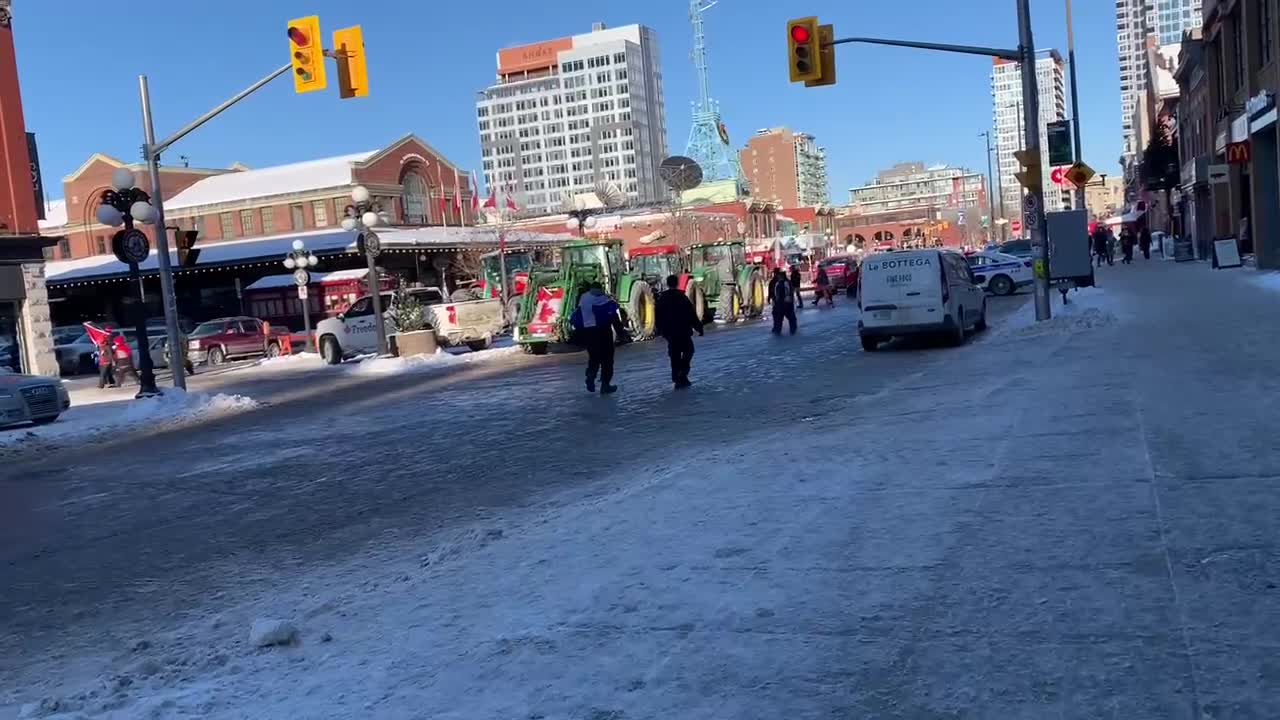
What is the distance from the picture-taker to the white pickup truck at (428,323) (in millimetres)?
28344

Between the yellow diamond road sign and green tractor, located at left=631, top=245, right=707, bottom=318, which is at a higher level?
the yellow diamond road sign

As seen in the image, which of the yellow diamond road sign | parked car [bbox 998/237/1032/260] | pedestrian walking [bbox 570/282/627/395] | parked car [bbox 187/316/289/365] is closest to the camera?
pedestrian walking [bbox 570/282/627/395]

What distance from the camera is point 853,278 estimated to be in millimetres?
42500

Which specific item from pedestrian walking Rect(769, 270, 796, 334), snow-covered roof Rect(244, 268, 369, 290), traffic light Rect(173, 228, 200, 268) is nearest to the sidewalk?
traffic light Rect(173, 228, 200, 268)

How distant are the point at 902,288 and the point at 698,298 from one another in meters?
12.7

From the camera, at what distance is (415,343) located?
89.1 ft

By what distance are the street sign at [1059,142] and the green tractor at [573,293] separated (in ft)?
30.9

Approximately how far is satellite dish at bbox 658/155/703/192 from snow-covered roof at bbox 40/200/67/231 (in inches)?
1456

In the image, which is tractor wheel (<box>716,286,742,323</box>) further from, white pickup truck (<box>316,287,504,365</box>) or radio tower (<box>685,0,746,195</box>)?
radio tower (<box>685,0,746,195</box>)

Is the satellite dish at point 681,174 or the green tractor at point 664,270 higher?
the satellite dish at point 681,174

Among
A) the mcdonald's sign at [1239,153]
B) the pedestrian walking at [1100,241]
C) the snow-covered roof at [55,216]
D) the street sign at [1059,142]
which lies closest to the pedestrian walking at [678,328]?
the street sign at [1059,142]

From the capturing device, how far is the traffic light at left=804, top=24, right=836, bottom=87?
1839 centimetres

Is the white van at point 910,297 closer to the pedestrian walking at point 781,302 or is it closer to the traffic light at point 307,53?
the pedestrian walking at point 781,302

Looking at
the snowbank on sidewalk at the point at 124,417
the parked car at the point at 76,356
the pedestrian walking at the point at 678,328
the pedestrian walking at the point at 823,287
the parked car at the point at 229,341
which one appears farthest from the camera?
the pedestrian walking at the point at 823,287
